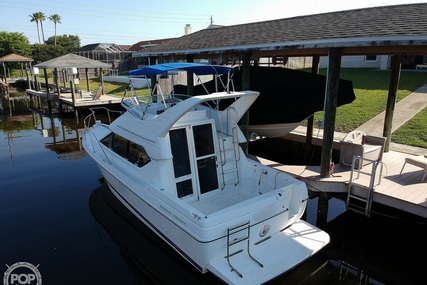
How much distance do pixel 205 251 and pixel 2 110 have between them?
24.1 metres

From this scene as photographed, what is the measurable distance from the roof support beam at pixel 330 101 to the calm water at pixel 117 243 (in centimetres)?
146

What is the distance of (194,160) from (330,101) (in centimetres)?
334

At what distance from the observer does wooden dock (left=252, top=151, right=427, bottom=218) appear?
5.99 metres

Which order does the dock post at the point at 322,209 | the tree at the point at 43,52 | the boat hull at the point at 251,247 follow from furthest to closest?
the tree at the point at 43,52 → the dock post at the point at 322,209 → the boat hull at the point at 251,247

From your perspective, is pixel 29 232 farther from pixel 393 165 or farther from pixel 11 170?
pixel 393 165

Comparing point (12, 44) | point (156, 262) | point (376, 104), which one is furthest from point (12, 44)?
point (156, 262)

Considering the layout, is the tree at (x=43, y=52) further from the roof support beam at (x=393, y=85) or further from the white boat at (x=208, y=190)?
the roof support beam at (x=393, y=85)

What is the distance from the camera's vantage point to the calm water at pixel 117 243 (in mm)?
5676

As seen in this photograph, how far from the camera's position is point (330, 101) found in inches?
273

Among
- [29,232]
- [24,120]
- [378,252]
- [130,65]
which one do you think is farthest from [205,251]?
[130,65]

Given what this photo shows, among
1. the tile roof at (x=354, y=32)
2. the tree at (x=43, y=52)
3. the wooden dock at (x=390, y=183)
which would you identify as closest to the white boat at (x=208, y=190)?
the wooden dock at (x=390, y=183)

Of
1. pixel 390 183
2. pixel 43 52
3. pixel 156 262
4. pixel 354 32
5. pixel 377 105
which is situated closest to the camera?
pixel 156 262

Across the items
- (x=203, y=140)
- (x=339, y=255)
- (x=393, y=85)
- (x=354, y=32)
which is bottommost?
(x=339, y=255)

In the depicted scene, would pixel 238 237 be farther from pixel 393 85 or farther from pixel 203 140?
pixel 393 85
